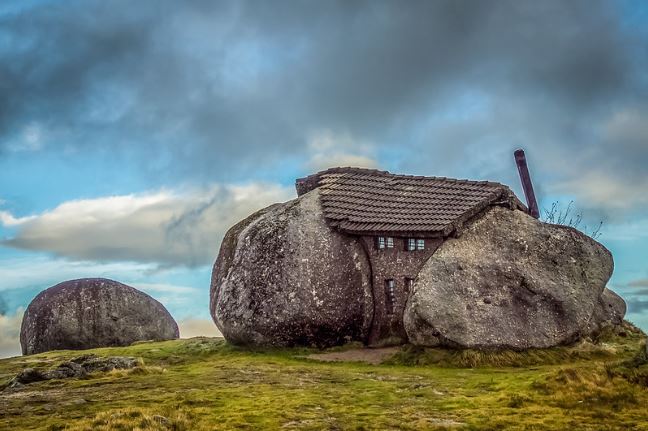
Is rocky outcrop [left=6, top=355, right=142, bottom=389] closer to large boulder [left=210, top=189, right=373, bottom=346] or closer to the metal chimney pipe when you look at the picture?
large boulder [left=210, top=189, right=373, bottom=346]

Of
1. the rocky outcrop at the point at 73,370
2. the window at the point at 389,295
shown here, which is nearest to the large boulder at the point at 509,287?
the window at the point at 389,295

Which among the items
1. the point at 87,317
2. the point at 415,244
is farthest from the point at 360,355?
the point at 87,317

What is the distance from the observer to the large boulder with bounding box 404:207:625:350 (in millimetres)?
21828

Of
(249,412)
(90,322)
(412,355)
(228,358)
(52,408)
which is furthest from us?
(90,322)

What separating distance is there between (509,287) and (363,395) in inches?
329

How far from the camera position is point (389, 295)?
24.8 meters

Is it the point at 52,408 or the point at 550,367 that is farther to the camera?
the point at 550,367

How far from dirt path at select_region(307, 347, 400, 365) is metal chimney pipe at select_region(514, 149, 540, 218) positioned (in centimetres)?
1002

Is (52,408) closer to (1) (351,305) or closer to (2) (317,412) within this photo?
(2) (317,412)

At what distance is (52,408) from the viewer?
15.4 meters

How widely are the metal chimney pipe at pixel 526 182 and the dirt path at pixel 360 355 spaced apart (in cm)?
1002

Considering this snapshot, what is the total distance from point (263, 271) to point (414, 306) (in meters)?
5.76

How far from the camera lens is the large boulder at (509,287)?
21.8 m

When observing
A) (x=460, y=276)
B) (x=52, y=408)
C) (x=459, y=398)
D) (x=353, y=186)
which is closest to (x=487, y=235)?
(x=460, y=276)
